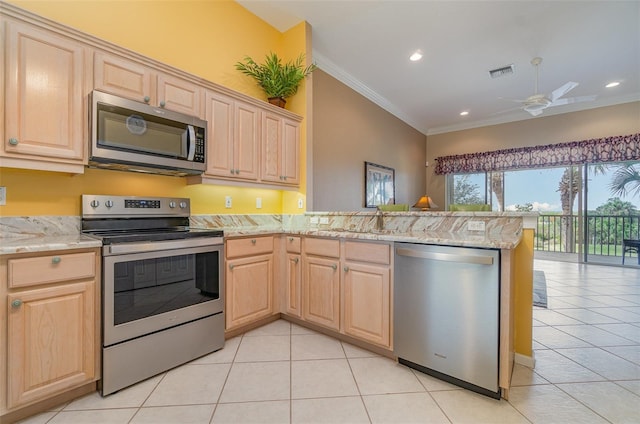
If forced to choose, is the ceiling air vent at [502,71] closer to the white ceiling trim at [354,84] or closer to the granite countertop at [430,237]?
the white ceiling trim at [354,84]

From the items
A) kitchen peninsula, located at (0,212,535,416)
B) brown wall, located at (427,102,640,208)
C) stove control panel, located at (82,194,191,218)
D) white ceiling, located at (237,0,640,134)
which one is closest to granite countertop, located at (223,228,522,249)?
kitchen peninsula, located at (0,212,535,416)

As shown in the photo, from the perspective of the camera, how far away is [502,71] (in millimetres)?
4305

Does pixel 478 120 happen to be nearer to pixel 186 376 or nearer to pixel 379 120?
pixel 379 120

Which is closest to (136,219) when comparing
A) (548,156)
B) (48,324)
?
(48,324)

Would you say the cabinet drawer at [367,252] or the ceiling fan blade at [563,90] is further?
the ceiling fan blade at [563,90]

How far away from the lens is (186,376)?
185 centimetres

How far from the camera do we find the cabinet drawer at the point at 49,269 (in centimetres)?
137

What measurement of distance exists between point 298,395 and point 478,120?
280 inches

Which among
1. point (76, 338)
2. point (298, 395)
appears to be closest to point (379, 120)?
point (298, 395)

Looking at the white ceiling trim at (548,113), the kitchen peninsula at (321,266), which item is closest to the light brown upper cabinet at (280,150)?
the kitchen peninsula at (321,266)

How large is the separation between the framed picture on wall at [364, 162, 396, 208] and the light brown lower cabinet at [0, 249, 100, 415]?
398 cm

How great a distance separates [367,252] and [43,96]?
87.0 inches

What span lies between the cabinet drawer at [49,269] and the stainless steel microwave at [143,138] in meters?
0.63

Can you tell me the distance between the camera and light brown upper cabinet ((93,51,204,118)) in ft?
5.93
